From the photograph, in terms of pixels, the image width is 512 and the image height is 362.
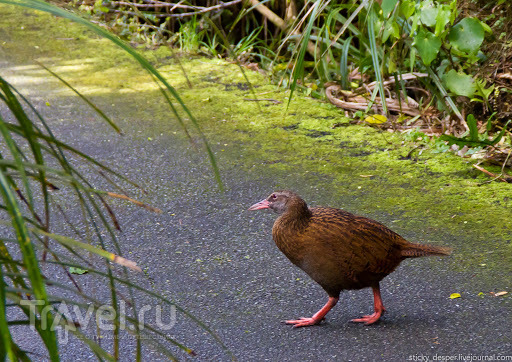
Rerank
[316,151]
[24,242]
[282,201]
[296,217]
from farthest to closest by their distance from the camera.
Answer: [316,151]
[282,201]
[296,217]
[24,242]

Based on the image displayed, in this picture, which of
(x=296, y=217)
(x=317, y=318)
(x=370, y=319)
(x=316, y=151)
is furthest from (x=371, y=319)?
(x=316, y=151)

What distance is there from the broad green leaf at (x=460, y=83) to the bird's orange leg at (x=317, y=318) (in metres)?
2.35

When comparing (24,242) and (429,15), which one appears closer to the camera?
(24,242)

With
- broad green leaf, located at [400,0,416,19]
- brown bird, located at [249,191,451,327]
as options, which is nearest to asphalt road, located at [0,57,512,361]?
brown bird, located at [249,191,451,327]

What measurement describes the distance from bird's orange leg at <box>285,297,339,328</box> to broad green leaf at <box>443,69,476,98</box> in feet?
7.70

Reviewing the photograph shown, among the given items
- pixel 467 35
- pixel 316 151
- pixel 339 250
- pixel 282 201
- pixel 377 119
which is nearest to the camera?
pixel 339 250

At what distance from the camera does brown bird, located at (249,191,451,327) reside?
9.30ft

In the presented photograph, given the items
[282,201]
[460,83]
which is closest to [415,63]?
[460,83]

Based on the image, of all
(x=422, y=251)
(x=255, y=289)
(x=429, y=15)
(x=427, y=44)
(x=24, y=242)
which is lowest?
A: (x=255, y=289)

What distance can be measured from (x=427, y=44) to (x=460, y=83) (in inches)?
15.0

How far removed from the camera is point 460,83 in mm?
4652

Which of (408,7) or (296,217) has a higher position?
(408,7)

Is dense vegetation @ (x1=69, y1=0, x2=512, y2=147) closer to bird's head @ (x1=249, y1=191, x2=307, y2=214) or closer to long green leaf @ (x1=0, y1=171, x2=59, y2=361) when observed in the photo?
bird's head @ (x1=249, y1=191, x2=307, y2=214)

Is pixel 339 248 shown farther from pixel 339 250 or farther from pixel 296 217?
pixel 296 217
